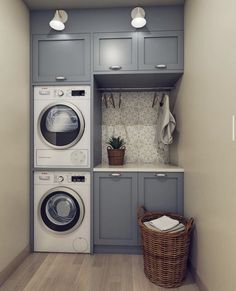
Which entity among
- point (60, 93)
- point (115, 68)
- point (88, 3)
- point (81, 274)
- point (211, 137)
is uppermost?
point (88, 3)

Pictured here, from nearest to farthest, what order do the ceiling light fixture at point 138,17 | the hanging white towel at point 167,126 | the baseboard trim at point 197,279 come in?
1. the baseboard trim at point 197,279
2. the ceiling light fixture at point 138,17
3. the hanging white towel at point 167,126

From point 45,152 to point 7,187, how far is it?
1.80 ft

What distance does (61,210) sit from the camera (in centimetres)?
246

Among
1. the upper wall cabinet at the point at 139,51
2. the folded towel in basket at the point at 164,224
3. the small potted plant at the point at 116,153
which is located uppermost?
the upper wall cabinet at the point at 139,51

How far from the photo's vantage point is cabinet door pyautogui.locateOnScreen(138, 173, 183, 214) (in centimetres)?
236

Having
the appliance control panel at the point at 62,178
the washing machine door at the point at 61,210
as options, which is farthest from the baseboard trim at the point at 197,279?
the appliance control panel at the point at 62,178

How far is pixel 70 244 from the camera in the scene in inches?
95.1

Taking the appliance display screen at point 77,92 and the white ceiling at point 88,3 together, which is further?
the appliance display screen at point 77,92

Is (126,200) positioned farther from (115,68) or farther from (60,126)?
(115,68)

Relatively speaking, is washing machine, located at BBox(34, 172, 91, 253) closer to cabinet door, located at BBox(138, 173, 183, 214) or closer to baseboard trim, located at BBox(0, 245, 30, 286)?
baseboard trim, located at BBox(0, 245, 30, 286)

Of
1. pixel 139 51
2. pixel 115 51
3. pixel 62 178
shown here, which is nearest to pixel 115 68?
pixel 115 51

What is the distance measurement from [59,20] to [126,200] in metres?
1.88

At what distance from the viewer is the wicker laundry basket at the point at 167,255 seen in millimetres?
1882

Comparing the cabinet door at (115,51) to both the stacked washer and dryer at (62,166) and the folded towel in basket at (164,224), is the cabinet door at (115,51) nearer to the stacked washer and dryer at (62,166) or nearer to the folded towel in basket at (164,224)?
the stacked washer and dryer at (62,166)
